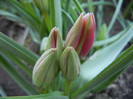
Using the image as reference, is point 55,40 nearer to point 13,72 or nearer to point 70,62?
point 70,62

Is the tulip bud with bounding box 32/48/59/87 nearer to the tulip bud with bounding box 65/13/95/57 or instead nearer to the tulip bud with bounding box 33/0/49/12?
the tulip bud with bounding box 65/13/95/57

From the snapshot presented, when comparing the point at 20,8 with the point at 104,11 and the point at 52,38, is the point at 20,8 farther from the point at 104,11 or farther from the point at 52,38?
the point at 104,11

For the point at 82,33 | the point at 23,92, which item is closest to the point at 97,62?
the point at 82,33

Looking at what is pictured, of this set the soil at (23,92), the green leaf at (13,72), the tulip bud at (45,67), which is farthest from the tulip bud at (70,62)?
the soil at (23,92)

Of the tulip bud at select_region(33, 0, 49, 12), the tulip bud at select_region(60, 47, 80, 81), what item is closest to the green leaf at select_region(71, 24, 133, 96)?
the tulip bud at select_region(60, 47, 80, 81)

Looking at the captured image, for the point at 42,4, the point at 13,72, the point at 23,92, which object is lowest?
the point at 23,92

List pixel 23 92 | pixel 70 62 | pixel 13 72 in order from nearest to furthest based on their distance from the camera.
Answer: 1. pixel 70 62
2. pixel 13 72
3. pixel 23 92

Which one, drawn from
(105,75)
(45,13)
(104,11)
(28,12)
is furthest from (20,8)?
(104,11)
